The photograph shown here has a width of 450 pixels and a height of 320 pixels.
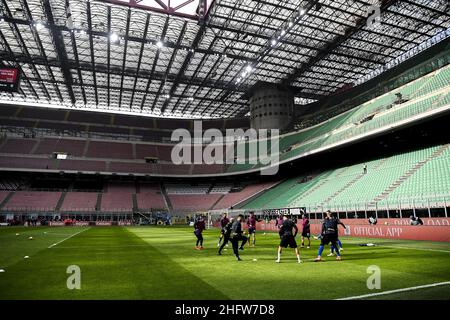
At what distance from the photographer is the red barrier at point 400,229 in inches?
771

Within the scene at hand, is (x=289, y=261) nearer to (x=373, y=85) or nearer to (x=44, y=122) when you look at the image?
(x=373, y=85)

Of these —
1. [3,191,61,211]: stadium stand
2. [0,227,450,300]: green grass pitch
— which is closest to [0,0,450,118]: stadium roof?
[3,191,61,211]: stadium stand

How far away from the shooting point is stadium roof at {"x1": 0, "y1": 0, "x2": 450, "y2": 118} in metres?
34.4

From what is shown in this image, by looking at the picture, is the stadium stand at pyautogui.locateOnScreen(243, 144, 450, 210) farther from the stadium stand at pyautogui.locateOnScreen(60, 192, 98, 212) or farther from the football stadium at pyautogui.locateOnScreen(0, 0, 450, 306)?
the stadium stand at pyautogui.locateOnScreen(60, 192, 98, 212)

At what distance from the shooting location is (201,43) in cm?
4153

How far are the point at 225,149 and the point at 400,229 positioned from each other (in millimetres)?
55364

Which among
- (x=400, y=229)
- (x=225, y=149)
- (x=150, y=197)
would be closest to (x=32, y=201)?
(x=150, y=197)

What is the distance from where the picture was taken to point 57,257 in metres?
14.0

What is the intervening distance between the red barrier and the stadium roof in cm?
2282

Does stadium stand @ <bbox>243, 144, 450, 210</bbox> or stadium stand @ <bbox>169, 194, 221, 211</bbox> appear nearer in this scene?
stadium stand @ <bbox>243, 144, 450, 210</bbox>

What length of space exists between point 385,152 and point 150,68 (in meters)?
36.0

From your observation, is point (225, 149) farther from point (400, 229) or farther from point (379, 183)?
point (400, 229)

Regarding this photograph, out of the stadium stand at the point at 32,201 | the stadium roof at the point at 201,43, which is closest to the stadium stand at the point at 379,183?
the stadium roof at the point at 201,43
